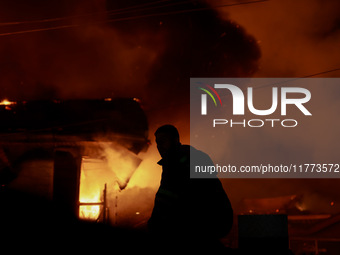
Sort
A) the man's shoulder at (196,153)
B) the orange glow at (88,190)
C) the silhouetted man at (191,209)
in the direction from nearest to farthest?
1. the silhouetted man at (191,209)
2. the man's shoulder at (196,153)
3. the orange glow at (88,190)

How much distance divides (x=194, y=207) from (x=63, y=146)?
1083 centimetres

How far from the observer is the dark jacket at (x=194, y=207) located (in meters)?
2.27

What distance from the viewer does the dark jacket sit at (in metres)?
2.27

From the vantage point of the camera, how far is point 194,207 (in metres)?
2.30

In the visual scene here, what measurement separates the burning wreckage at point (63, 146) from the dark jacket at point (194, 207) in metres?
10.3

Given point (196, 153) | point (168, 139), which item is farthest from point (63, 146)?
point (196, 153)

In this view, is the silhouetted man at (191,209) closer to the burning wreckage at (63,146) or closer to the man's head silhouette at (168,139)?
the man's head silhouette at (168,139)

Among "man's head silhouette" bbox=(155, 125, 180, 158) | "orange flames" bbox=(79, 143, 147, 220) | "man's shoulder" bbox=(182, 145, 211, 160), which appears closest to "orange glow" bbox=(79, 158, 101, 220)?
"orange flames" bbox=(79, 143, 147, 220)

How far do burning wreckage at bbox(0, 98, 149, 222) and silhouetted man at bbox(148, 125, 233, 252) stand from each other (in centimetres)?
1027

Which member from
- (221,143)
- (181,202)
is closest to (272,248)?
(181,202)

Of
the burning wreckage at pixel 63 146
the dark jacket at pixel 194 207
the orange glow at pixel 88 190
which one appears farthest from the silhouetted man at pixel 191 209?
the orange glow at pixel 88 190

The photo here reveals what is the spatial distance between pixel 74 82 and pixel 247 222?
1324 centimetres

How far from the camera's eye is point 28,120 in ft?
41.7

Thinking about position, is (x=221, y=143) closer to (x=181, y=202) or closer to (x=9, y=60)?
(x=9, y=60)
